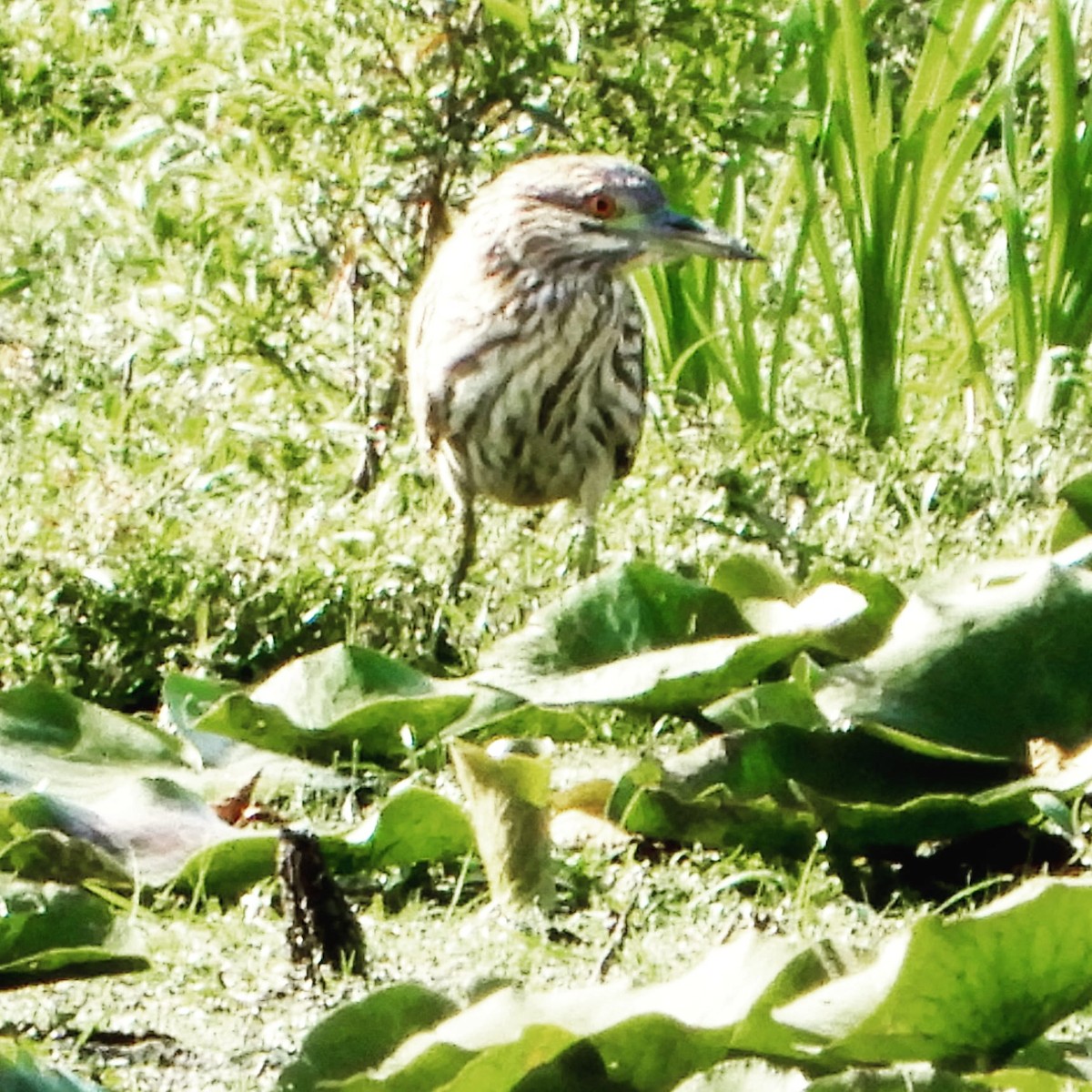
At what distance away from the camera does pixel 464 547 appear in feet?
21.6

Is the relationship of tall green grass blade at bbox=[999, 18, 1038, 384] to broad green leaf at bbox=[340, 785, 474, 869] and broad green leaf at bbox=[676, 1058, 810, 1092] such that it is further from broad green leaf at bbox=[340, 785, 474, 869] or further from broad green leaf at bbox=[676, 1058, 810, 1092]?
broad green leaf at bbox=[676, 1058, 810, 1092]

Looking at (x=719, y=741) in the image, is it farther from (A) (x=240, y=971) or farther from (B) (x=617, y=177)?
(B) (x=617, y=177)

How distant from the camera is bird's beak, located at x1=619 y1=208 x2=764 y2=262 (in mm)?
6617

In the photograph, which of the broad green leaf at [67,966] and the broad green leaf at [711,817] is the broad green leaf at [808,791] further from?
the broad green leaf at [67,966]

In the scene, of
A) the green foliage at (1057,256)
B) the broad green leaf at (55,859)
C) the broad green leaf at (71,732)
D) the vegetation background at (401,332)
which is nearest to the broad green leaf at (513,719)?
the broad green leaf at (71,732)

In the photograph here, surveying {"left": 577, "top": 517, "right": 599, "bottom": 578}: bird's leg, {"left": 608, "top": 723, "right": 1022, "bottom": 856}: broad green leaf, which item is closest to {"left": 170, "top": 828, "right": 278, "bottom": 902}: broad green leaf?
{"left": 608, "top": 723, "right": 1022, "bottom": 856}: broad green leaf

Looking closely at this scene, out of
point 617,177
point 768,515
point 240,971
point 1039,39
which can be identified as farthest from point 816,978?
point 1039,39

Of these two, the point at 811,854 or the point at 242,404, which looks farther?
the point at 242,404

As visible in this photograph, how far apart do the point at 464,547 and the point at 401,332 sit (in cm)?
101

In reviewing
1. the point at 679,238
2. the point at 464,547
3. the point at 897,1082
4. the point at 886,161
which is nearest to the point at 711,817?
the point at 897,1082

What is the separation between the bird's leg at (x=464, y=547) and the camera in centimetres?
622

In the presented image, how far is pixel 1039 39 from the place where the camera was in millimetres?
8164

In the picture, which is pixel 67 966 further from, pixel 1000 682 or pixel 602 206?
pixel 602 206

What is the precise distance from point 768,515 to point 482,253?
1.07 m
